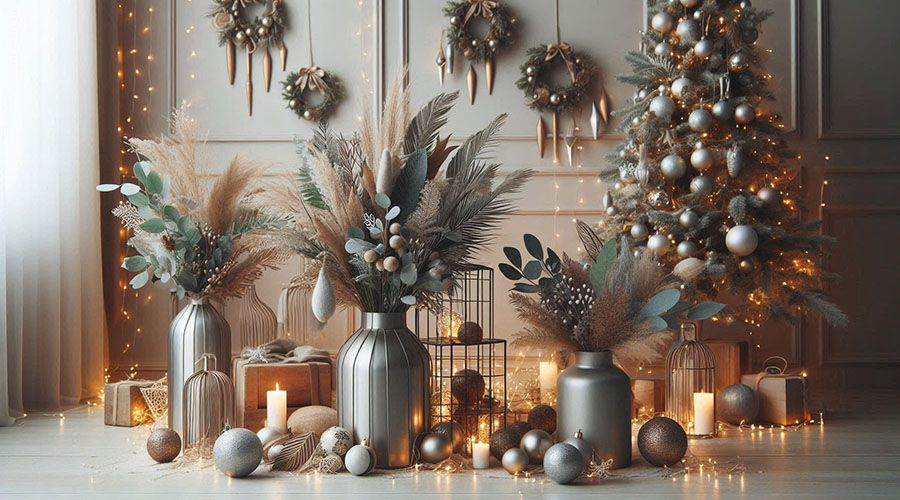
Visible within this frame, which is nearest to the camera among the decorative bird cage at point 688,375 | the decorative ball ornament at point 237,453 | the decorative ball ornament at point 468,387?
the decorative ball ornament at point 237,453

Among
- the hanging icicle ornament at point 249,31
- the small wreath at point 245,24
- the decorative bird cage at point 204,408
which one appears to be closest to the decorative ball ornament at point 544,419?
the decorative bird cage at point 204,408

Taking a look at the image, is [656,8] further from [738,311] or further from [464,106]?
[738,311]

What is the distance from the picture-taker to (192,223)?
2.39m

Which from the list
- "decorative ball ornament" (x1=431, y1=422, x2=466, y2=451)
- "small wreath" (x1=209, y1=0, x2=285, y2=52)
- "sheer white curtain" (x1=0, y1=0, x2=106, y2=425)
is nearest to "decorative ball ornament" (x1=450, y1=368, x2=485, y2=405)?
"decorative ball ornament" (x1=431, y1=422, x2=466, y2=451)

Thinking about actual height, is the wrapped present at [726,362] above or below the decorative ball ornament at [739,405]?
above

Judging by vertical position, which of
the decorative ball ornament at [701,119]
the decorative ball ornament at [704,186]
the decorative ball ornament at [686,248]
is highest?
the decorative ball ornament at [701,119]

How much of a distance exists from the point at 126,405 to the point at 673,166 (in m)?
2.10

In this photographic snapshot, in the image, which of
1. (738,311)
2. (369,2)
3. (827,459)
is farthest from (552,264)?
(369,2)

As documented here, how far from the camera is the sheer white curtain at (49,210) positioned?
3.06 metres

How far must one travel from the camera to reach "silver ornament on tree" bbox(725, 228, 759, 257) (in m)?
2.92

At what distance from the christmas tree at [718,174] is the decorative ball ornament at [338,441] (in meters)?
1.44

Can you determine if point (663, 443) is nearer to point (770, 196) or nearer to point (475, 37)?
point (770, 196)

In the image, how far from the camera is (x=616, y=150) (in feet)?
11.2

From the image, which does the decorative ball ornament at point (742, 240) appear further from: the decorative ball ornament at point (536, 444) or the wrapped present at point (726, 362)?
the decorative ball ornament at point (536, 444)
